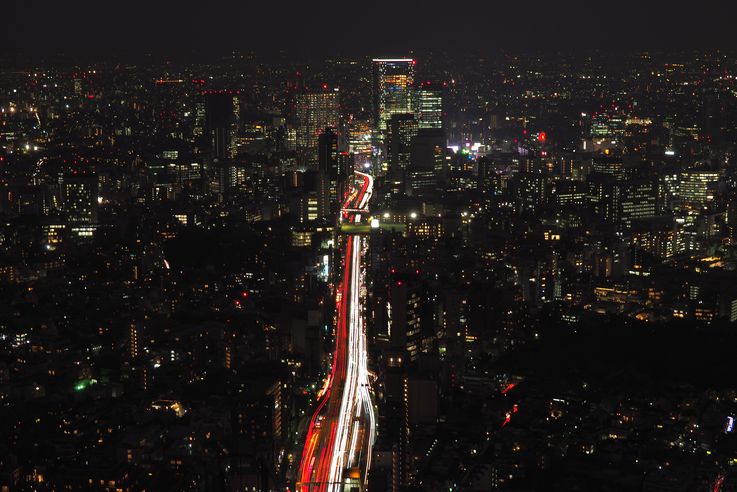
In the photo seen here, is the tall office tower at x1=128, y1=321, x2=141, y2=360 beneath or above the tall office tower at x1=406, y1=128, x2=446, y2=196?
beneath

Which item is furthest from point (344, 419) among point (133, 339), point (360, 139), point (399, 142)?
point (360, 139)

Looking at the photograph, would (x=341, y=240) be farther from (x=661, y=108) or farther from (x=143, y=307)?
(x=661, y=108)

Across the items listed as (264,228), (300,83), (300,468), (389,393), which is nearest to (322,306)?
(389,393)

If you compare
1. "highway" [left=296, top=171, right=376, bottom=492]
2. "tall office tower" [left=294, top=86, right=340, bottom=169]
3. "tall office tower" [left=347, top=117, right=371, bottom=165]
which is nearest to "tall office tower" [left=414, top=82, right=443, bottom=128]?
"tall office tower" [left=347, top=117, right=371, bottom=165]

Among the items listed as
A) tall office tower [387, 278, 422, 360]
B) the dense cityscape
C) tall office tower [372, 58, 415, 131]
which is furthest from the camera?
tall office tower [372, 58, 415, 131]

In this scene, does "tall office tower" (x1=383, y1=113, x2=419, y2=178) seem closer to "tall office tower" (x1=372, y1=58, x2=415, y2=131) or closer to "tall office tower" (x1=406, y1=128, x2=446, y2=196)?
"tall office tower" (x1=406, y1=128, x2=446, y2=196)

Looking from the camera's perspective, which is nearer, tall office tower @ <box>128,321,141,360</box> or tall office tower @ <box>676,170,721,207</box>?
tall office tower @ <box>128,321,141,360</box>

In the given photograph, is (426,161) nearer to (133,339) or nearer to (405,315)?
(405,315)
